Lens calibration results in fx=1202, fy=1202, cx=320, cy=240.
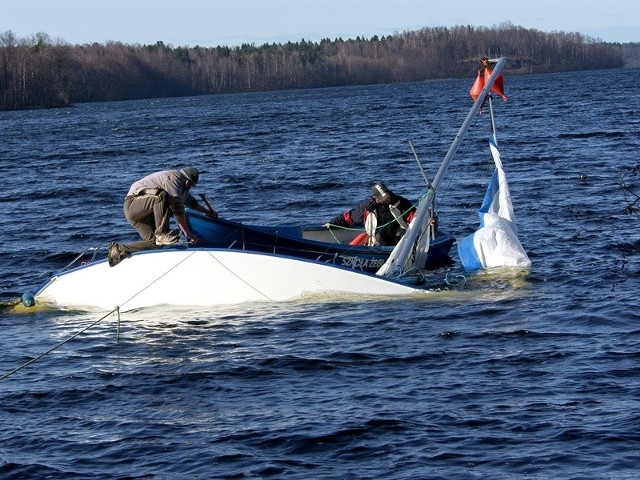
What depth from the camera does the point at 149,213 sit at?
16109 mm

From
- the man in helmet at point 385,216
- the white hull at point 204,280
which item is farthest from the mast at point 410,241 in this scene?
the white hull at point 204,280

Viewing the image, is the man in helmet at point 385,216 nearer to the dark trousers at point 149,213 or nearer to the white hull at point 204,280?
the white hull at point 204,280

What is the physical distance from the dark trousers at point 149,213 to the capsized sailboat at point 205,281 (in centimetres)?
40

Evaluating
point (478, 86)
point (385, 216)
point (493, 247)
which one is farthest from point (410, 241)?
point (478, 86)

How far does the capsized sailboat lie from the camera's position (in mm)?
15445

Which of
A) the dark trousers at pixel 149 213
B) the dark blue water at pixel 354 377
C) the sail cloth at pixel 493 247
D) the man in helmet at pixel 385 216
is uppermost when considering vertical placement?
the dark trousers at pixel 149 213

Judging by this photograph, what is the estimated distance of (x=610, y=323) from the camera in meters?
14.6

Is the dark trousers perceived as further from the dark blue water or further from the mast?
the mast

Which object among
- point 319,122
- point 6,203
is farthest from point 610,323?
point 319,122

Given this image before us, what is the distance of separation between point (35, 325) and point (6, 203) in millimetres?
17915

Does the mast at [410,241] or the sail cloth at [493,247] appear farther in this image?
the sail cloth at [493,247]

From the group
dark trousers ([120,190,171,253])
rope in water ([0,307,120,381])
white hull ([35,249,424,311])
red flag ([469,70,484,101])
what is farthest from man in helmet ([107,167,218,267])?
red flag ([469,70,484,101])

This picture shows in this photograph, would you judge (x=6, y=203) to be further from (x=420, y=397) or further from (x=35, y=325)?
(x=420, y=397)

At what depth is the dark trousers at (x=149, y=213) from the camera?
623 inches
